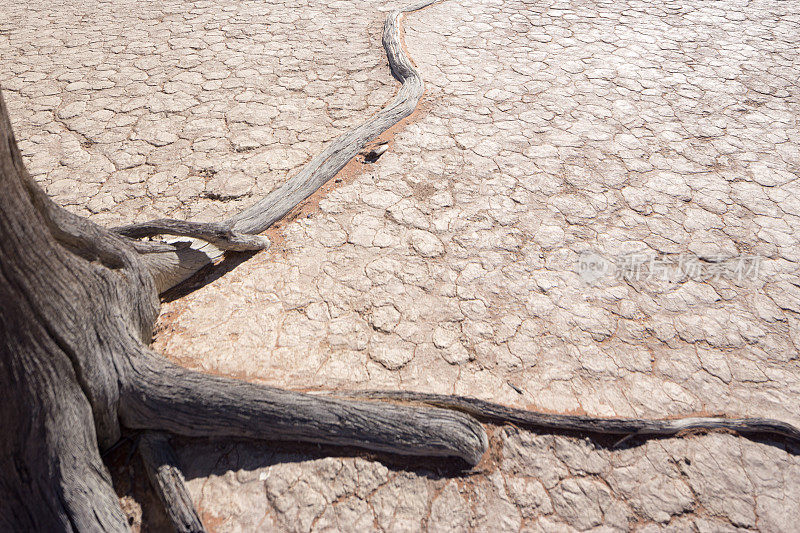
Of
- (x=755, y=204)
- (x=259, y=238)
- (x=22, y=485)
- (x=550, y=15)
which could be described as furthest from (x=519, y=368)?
(x=550, y=15)

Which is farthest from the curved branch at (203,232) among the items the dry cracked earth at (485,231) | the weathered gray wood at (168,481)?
the weathered gray wood at (168,481)

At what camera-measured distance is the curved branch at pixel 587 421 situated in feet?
6.86

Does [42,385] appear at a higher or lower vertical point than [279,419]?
higher


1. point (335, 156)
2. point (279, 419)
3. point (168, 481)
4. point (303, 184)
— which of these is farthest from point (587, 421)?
point (335, 156)

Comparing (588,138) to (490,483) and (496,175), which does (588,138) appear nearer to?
(496,175)

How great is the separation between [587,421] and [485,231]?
1352 millimetres

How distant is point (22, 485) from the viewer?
1.64 metres

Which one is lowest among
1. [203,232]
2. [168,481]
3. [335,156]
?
[168,481]

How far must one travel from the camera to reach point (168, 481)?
6.01ft

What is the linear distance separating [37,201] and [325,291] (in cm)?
137

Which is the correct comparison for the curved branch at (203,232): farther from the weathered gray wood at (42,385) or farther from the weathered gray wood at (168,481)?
the weathered gray wood at (168,481)

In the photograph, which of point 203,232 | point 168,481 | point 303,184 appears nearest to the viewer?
point 168,481

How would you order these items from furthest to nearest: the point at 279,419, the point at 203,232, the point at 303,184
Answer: the point at 303,184, the point at 203,232, the point at 279,419

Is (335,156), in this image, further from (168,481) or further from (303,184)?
(168,481)
